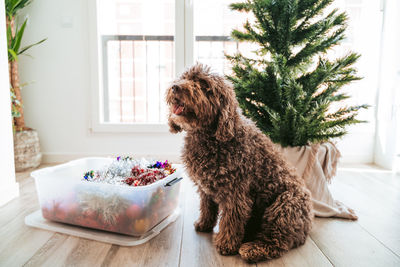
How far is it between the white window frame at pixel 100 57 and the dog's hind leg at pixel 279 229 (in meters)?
2.06

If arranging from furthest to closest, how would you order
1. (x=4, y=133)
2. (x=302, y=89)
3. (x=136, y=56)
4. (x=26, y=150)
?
(x=136, y=56) < (x=26, y=150) < (x=4, y=133) < (x=302, y=89)

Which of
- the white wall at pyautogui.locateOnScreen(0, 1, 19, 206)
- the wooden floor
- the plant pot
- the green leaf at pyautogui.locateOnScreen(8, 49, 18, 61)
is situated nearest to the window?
the plant pot

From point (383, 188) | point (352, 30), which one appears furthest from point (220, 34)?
point (383, 188)

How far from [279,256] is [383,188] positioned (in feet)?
5.21

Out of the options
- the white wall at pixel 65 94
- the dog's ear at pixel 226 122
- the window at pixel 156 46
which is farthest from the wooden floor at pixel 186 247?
the window at pixel 156 46

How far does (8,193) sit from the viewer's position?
1910 mm

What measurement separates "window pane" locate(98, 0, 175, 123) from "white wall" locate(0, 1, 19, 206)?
4.65ft

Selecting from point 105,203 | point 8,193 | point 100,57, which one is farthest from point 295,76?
point 100,57

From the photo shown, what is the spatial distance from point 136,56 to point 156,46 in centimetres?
34

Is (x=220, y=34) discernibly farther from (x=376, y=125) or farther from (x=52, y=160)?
(x=52, y=160)

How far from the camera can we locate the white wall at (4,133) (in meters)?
1.87

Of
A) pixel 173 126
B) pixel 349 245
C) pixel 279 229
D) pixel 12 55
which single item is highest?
pixel 12 55

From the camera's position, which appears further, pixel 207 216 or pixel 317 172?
pixel 317 172

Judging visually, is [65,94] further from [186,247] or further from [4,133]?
[186,247]
